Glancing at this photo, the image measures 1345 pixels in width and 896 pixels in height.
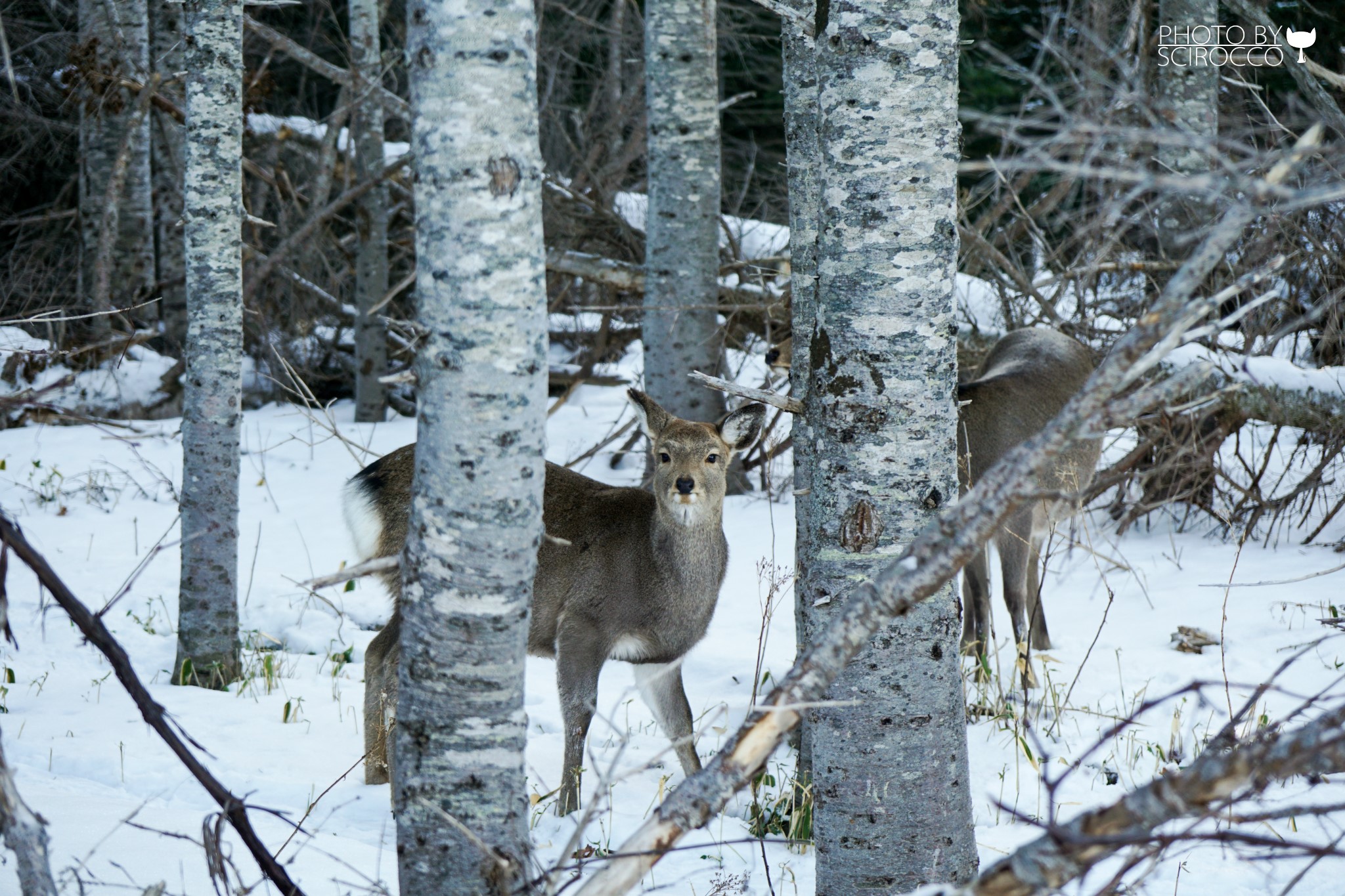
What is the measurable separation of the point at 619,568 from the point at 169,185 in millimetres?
8587

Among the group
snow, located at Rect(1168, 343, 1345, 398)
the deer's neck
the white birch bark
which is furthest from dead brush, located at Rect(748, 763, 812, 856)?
snow, located at Rect(1168, 343, 1345, 398)

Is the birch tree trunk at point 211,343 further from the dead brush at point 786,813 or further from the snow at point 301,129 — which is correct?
the snow at point 301,129

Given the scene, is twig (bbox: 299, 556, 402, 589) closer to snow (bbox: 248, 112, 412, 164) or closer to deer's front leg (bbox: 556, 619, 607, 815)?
deer's front leg (bbox: 556, 619, 607, 815)

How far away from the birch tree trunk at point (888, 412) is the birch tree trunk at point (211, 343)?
3.02 m

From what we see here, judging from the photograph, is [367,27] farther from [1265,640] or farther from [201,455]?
[1265,640]

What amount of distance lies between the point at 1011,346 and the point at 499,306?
5.25 metres

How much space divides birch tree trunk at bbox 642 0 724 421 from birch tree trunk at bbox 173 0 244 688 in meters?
2.58

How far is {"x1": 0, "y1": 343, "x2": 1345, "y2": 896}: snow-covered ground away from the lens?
3.35 metres

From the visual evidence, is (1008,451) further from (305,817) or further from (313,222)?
(313,222)

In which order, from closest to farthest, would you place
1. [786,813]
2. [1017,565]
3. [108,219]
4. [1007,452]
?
[786,813] < [1007,452] < [1017,565] < [108,219]

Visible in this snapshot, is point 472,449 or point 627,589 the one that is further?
point 627,589

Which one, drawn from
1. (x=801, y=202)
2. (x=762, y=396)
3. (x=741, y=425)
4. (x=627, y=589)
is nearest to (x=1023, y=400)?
(x=741, y=425)

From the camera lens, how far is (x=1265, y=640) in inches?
224

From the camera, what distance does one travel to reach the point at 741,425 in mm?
5012
